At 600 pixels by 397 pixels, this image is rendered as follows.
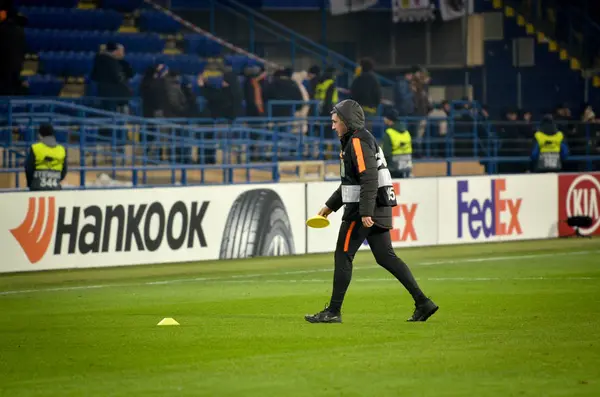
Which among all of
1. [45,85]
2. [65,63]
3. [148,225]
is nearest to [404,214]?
[148,225]

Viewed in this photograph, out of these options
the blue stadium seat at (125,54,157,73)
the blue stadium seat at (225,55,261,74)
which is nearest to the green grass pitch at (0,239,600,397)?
the blue stadium seat at (125,54,157,73)

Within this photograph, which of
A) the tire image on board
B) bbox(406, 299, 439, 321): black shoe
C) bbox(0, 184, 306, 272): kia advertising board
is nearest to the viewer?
bbox(406, 299, 439, 321): black shoe

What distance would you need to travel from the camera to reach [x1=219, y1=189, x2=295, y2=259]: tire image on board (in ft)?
73.1

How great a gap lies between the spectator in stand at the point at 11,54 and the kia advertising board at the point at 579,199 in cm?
1048

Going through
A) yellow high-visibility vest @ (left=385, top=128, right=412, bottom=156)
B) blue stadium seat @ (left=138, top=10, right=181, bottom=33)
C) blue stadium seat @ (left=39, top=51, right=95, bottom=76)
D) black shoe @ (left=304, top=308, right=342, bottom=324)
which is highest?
blue stadium seat @ (left=138, top=10, right=181, bottom=33)

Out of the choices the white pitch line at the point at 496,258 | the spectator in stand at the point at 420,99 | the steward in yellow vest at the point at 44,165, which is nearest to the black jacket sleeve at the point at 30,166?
the steward in yellow vest at the point at 44,165

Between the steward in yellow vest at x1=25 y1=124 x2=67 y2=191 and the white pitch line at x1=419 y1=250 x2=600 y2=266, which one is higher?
the steward in yellow vest at x1=25 y1=124 x2=67 y2=191

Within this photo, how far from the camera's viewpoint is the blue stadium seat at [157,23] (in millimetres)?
36094

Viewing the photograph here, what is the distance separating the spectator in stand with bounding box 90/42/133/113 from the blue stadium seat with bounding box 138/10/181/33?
262 inches

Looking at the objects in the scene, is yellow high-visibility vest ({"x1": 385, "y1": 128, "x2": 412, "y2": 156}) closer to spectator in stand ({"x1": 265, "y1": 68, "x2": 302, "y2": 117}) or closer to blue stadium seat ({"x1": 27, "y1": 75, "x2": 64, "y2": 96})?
spectator in stand ({"x1": 265, "y1": 68, "x2": 302, "y2": 117})

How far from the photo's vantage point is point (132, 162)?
88.1 feet

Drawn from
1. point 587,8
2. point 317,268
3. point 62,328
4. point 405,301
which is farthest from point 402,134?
point 587,8

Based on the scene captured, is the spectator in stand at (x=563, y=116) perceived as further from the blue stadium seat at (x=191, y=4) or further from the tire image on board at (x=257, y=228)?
the tire image on board at (x=257, y=228)

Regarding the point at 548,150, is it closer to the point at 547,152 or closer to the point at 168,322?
the point at 547,152
